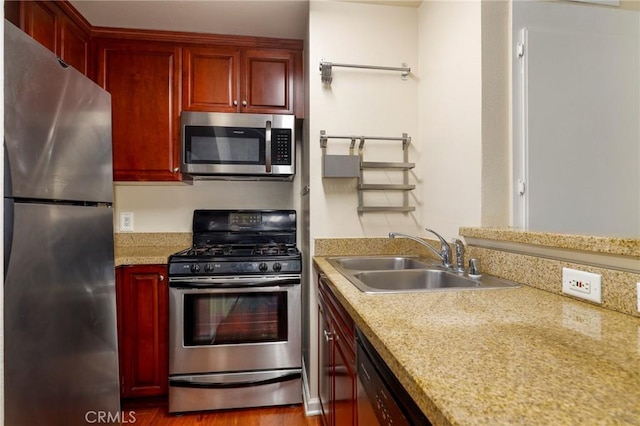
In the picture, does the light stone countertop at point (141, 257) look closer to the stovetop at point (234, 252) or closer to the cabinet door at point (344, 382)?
the stovetop at point (234, 252)

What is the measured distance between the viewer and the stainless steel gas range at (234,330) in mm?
1846

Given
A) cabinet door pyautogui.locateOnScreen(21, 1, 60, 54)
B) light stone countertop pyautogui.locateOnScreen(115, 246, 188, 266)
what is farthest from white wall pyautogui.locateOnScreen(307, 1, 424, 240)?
cabinet door pyautogui.locateOnScreen(21, 1, 60, 54)

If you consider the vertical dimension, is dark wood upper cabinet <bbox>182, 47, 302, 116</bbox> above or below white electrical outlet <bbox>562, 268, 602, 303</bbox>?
above

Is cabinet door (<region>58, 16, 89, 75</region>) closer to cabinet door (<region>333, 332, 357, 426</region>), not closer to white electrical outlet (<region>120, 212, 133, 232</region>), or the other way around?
white electrical outlet (<region>120, 212, 133, 232</region>)

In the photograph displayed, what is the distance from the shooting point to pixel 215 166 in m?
2.08

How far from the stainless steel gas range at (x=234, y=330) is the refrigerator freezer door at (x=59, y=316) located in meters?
0.46

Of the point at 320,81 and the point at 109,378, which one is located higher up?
the point at 320,81

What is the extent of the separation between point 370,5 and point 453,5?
1.75ft

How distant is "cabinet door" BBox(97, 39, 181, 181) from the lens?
211 cm

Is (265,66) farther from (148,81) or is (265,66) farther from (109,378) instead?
(109,378)

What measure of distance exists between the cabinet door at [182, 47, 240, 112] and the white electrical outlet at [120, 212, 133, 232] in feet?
3.04

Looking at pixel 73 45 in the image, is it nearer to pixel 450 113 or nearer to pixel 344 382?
pixel 450 113

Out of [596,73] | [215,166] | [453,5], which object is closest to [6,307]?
[215,166]

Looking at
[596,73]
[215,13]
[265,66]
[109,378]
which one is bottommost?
[109,378]
